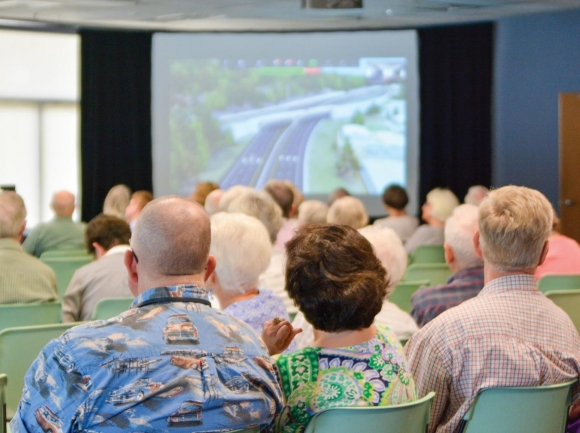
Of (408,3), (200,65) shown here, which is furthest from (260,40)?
(408,3)

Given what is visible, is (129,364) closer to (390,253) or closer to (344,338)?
(344,338)

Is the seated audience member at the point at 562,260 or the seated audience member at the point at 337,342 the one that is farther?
the seated audience member at the point at 562,260

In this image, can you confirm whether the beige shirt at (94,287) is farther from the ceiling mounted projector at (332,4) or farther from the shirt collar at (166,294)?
the ceiling mounted projector at (332,4)

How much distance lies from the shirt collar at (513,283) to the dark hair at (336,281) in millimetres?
560

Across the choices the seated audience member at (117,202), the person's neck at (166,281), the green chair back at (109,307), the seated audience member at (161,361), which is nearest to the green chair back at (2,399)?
the seated audience member at (161,361)

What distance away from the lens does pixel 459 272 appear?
3.50 meters

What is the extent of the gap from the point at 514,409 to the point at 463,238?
4.22ft

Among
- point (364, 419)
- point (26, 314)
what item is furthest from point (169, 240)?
point (26, 314)

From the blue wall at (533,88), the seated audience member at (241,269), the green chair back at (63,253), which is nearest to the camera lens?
the seated audience member at (241,269)

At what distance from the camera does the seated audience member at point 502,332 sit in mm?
2404

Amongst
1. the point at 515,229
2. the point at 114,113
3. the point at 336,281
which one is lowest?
the point at 336,281

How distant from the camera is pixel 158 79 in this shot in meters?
10.9

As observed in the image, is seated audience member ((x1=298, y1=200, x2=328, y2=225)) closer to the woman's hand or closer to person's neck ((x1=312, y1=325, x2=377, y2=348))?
the woman's hand

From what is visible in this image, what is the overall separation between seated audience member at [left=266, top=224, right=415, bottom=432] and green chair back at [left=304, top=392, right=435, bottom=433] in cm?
7
